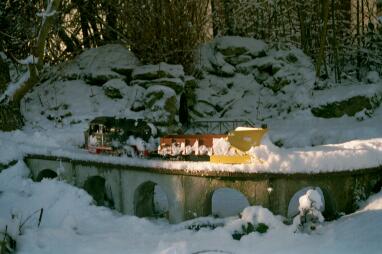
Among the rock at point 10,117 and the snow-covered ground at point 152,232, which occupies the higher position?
the rock at point 10,117

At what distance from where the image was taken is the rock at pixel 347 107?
43.9 ft

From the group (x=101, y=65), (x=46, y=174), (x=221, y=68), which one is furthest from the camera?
(x=221, y=68)

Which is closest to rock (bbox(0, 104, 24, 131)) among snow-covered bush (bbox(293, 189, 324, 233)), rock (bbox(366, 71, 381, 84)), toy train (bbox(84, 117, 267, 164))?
toy train (bbox(84, 117, 267, 164))

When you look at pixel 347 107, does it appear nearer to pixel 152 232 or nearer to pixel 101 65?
pixel 152 232

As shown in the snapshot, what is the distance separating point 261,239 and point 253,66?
9.21 m

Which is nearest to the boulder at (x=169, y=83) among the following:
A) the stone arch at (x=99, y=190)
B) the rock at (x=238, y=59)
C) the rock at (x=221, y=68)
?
the rock at (x=221, y=68)

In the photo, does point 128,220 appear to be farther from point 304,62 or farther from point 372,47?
point 372,47

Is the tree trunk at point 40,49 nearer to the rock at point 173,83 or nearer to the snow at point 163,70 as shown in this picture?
the snow at point 163,70

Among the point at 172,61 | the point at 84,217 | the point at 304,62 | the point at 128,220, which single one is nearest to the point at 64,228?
the point at 84,217

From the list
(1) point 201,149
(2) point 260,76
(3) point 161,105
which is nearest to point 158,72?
(3) point 161,105

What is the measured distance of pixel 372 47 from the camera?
1616 centimetres

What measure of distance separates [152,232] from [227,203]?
2731 millimetres

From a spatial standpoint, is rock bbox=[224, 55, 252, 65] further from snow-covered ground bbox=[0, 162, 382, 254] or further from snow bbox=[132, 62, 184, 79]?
snow-covered ground bbox=[0, 162, 382, 254]

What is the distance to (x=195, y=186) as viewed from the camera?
921 cm
